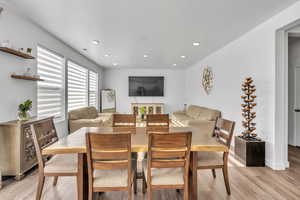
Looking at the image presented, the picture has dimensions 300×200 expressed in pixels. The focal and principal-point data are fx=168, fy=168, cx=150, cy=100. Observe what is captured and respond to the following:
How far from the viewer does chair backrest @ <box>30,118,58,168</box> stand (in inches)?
66.3

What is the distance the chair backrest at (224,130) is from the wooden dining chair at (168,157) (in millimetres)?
794

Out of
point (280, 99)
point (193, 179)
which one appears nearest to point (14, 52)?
point (193, 179)

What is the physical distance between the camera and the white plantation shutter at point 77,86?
4.74 m

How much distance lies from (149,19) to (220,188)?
2793 millimetres

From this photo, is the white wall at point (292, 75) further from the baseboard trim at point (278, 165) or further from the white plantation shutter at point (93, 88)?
the white plantation shutter at point (93, 88)

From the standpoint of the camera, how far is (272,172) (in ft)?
8.84

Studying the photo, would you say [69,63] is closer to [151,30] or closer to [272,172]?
[151,30]

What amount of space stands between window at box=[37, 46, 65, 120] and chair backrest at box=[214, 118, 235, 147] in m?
3.37

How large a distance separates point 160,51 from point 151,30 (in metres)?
1.63

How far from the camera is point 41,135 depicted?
72.1 inches

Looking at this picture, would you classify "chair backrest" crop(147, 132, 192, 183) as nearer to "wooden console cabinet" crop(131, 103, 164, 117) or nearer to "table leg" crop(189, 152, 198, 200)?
"table leg" crop(189, 152, 198, 200)

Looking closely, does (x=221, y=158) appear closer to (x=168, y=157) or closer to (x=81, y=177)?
(x=168, y=157)

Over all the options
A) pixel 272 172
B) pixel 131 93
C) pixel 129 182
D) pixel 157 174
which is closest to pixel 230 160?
pixel 272 172

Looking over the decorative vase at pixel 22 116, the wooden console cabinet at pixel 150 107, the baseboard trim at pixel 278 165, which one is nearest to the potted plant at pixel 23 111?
the decorative vase at pixel 22 116
